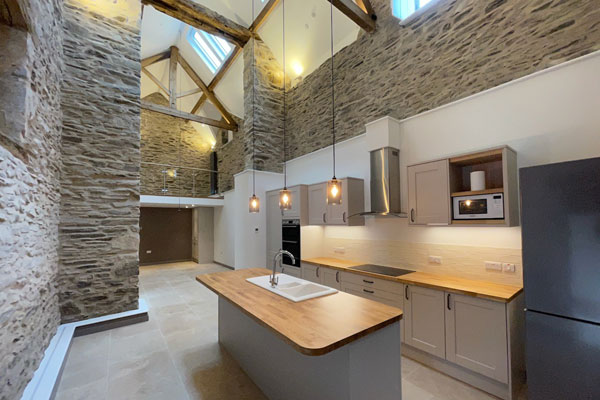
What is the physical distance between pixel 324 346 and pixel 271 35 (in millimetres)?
6712

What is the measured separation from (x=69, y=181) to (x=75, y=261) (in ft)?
3.80

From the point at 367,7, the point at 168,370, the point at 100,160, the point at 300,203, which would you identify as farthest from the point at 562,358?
the point at 100,160

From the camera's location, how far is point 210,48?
7652mm

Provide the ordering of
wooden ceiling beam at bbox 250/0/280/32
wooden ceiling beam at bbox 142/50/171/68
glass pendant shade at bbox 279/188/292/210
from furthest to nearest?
wooden ceiling beam at bbox 142/50/171/68 → wooden ceiling beam at bbox 250/0/280/32 → glass pendant shade at bbox 279/188/292/210

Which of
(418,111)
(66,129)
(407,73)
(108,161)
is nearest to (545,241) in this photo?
(418,111)

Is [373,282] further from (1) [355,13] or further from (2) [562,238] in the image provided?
(1) [355,13]

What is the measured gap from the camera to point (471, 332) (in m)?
2.32

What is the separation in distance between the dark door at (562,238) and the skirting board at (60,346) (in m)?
4.09

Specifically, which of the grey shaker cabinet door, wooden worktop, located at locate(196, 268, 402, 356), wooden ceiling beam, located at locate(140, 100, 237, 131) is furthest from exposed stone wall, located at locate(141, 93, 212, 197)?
wooden worktop, located at locate(196, 268, 402, 356)

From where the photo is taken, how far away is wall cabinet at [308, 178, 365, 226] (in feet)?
13.1

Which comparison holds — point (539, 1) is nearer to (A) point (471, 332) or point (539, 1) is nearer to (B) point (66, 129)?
(A) point (471, 332)

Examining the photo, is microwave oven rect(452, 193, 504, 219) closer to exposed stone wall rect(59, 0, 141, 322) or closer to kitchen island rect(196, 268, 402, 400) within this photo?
kitchen island rect(196, 268, 402, 400)

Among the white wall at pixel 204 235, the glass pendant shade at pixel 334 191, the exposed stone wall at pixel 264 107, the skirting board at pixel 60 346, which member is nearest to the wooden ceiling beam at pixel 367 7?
the exposed stone wall at pixel 264 107

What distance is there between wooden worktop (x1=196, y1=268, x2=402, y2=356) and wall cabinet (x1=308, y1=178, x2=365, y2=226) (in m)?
1.91
